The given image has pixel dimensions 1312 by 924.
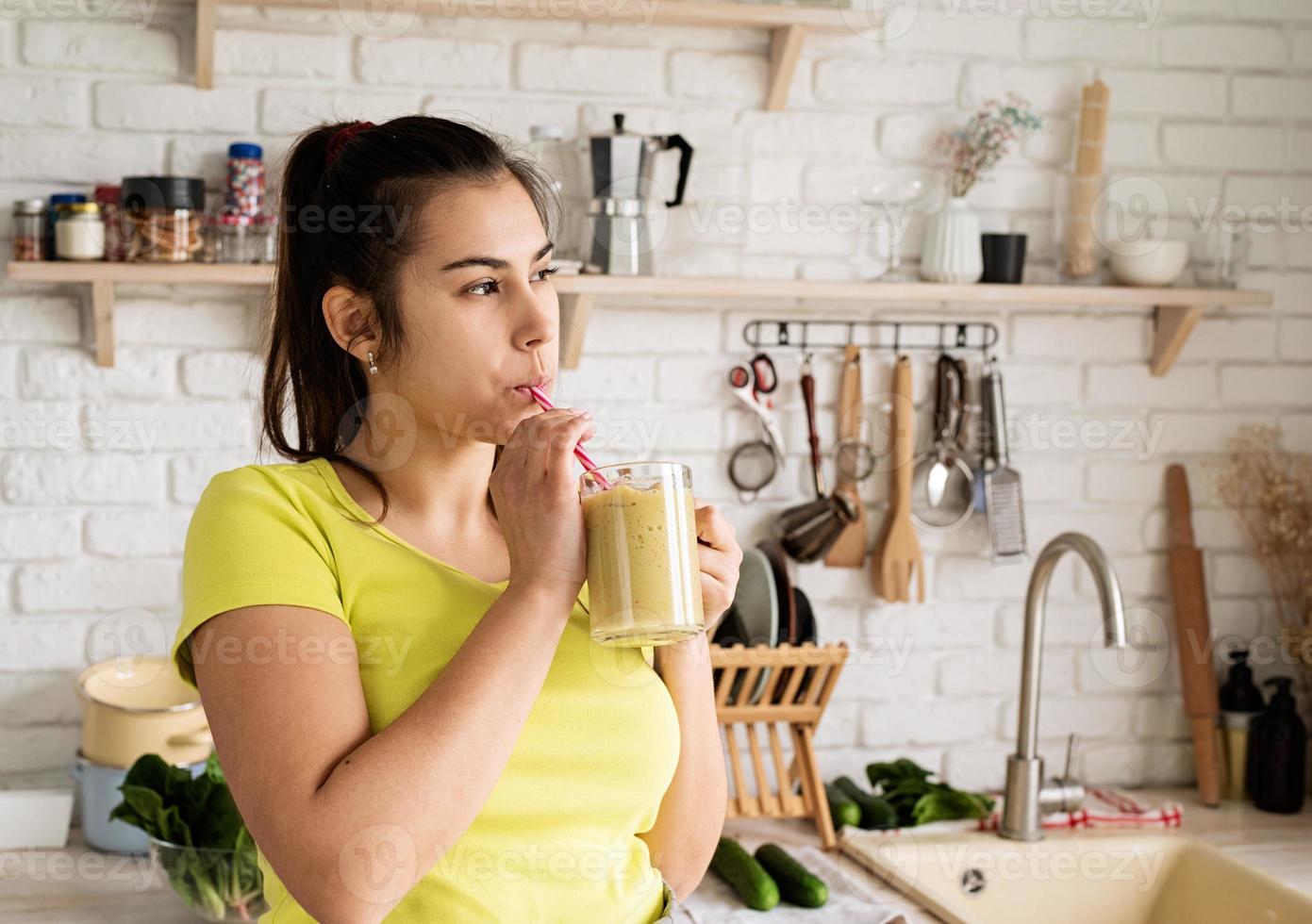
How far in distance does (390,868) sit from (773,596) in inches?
44.0

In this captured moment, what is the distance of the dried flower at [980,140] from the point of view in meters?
2.14

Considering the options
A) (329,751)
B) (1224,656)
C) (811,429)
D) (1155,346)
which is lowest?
(1224,656)

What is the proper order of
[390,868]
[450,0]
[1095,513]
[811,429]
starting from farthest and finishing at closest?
[1095,513] < [811,429] < [450,0] < [390,868]

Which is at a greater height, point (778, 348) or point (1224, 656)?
point (778, 348)

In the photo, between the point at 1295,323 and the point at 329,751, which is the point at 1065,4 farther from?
the point at 329,751

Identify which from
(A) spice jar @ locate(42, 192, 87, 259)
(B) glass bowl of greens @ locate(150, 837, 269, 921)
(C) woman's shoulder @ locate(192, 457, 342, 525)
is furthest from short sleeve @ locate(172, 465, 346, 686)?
(A) spice jar @ locate(42, 192, 87, 259)

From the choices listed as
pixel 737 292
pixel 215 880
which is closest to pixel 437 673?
pixel 215 880

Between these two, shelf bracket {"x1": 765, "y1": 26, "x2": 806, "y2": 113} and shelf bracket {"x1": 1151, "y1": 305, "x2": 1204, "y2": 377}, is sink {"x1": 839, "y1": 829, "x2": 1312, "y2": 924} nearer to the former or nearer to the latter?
shelf bracket {"x1": 1151, "y1": 305, "x2": 1204, "y2": 377}

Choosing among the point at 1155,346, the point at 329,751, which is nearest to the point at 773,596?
the point at 1155,346

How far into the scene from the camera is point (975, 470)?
2229 millimetres

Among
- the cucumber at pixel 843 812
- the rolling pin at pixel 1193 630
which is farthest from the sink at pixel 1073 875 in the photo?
the rolling pin at pixel 1193 630

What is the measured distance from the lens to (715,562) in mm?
1114

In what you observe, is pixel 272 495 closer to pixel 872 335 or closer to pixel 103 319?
pixel 103 319

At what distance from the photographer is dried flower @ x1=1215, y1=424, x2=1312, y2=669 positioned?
2.23 metres
